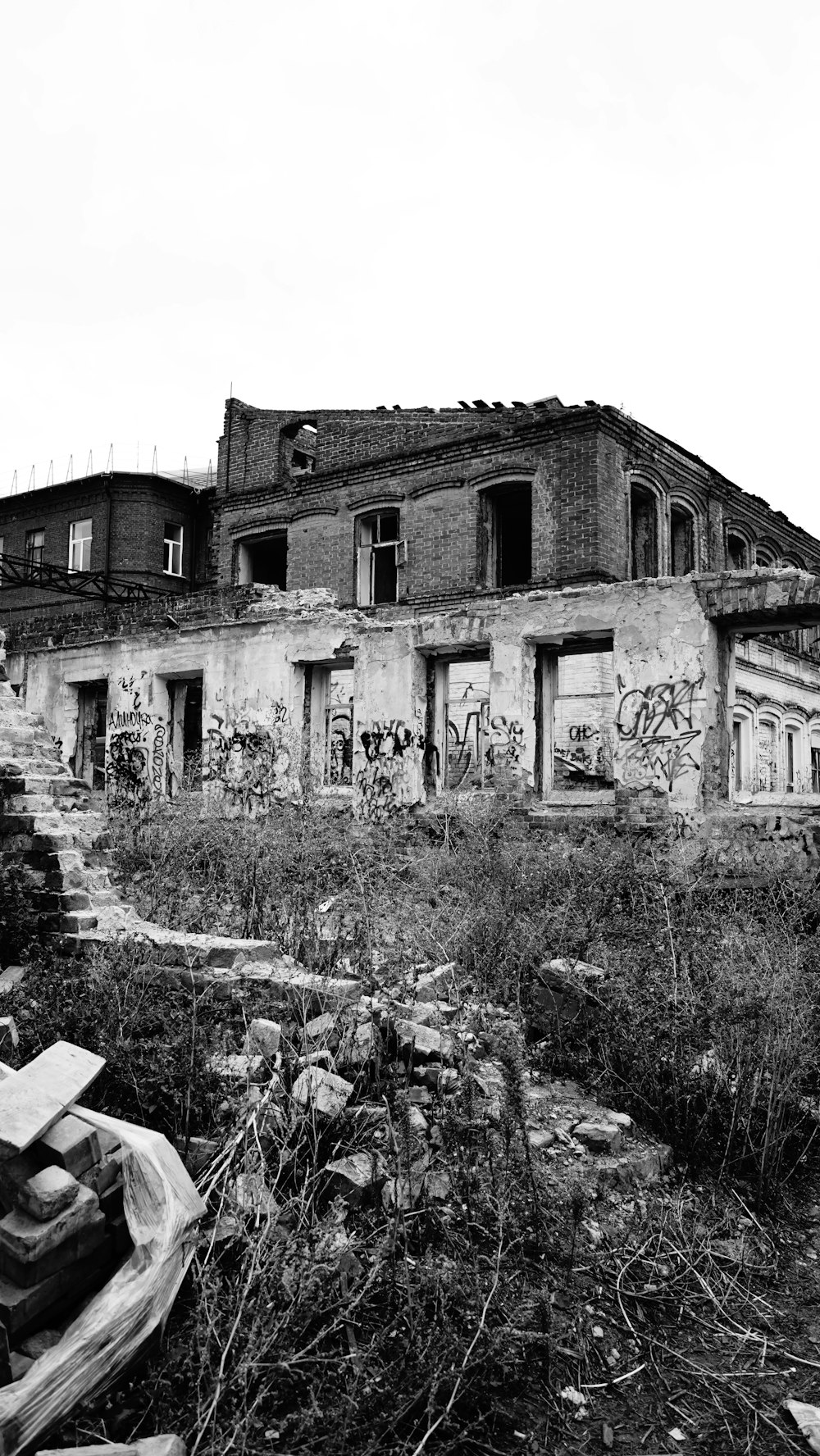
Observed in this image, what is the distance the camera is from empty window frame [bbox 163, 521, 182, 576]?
96.3 ft

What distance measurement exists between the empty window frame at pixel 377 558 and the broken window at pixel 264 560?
2.19 meters

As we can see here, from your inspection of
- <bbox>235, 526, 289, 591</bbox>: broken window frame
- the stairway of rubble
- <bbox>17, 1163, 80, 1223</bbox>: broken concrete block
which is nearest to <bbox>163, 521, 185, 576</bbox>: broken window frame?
<bbox>235, 526, 289, 591</bbox>: broken window frame

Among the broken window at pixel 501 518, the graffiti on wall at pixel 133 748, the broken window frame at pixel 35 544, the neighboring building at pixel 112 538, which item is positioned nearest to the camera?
the graffiti on wall at pixel 133 748

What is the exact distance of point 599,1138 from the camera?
4.41 m

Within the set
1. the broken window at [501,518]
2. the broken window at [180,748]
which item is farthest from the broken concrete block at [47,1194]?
the broken window at [501,518]

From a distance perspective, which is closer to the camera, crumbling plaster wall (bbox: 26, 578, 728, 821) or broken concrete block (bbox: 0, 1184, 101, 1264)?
broken concrete block (bbox: 0, 1184, 101, 1264)

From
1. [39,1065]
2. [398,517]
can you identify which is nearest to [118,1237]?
[39,1065]

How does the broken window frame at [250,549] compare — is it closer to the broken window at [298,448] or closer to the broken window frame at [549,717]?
the broken window at [298,448]

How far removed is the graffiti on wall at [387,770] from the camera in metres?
12.8

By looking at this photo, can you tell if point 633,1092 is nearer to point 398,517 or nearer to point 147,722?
point 147,722

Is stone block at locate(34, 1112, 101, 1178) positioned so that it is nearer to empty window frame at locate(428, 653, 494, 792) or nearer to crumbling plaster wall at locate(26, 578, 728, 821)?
crumbling plaster wall at locate(26, 578, 728, 821)

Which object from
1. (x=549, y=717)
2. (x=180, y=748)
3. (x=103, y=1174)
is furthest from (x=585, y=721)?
(x=103, y=1174)

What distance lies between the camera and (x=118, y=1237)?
3.10 meters

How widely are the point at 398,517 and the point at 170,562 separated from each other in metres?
11.1
